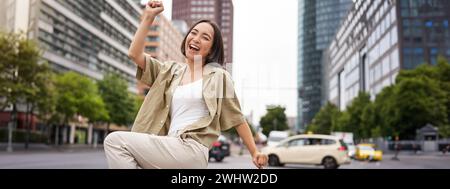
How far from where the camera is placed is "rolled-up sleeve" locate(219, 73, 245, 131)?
1225 millimetres

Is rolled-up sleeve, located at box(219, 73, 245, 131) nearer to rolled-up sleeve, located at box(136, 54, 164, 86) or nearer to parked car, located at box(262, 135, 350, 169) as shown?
rolled-up sleeve, located at box(136, 54, 164, 86)

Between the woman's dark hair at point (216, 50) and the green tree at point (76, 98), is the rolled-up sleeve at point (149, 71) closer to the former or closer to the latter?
the woman's dark hair at point (216, 50)

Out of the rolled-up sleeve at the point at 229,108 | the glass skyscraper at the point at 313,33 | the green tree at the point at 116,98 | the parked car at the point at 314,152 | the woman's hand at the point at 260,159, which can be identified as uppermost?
the green tree at the point at 116,98

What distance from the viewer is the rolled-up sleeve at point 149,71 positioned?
1199mm

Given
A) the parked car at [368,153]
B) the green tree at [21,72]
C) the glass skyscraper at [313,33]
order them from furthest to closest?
the green tree at [21,72]
the parked car at [368,153]
the glass skyscraper at [313,33]

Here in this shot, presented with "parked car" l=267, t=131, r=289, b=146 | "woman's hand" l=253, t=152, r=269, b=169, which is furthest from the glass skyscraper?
"parked car" l=267, t=131, r=289, b=146

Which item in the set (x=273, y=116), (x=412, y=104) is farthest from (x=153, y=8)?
(x=412, y=104)

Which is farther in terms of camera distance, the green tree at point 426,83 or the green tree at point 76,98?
the green tree at point 76,98

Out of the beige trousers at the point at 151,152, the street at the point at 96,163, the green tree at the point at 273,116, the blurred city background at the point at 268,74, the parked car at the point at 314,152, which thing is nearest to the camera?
the beige trousers at the point at 151,152

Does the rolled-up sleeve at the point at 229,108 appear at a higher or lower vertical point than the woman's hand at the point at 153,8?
lower

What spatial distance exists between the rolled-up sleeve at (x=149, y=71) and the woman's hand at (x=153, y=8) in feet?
0.49

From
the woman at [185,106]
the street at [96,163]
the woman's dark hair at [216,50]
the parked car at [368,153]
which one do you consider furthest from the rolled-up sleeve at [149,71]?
the parked car at [368,153]

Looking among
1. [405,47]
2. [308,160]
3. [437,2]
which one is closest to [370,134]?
[405,47]
